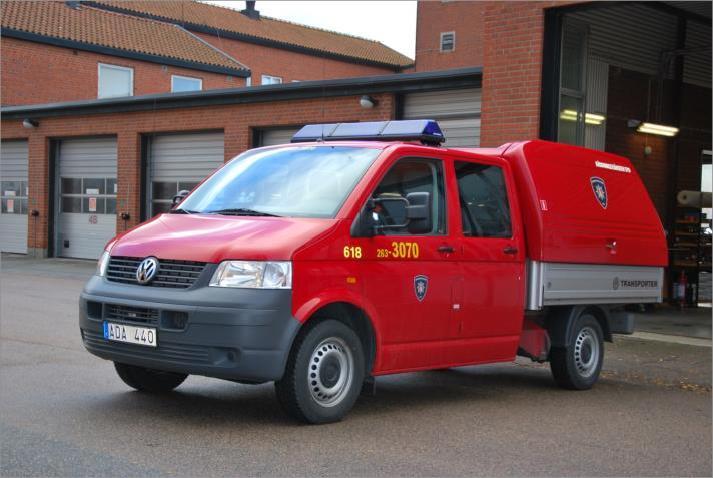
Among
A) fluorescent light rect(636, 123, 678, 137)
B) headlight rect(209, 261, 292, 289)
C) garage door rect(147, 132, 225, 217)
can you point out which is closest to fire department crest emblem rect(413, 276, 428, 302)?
headlight rect(209, 261, 292, 289)

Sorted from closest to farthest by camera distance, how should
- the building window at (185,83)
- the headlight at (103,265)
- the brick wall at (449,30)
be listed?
the headlight at (103,265) < the building window at (185,83) < the brick wall at (449,30)

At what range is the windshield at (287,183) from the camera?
702 centimetres

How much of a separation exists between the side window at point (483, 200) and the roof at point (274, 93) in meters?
10.1

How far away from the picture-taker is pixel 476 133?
18.5 metres

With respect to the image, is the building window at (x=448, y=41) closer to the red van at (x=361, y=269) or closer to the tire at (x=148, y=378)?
the red van at (x=361, y=269)

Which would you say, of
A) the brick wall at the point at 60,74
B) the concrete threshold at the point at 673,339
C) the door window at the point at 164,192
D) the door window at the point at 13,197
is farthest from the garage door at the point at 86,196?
the concrete threshold at the point at 673,339

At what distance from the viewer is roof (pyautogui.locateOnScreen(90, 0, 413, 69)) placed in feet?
159

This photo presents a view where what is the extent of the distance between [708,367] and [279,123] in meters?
13.4

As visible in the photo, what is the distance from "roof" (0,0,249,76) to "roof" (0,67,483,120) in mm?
8621

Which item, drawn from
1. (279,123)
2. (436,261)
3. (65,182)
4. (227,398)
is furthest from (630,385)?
(65,182)

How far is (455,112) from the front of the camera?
18.9 meters

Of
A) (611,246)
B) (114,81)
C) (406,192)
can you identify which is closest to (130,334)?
(406,192)

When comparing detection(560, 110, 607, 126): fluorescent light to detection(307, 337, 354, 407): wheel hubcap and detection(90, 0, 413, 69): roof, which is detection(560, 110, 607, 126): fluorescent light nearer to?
detection(307, 337, 354, 407): wheel hubcap

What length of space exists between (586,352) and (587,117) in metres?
8.14
